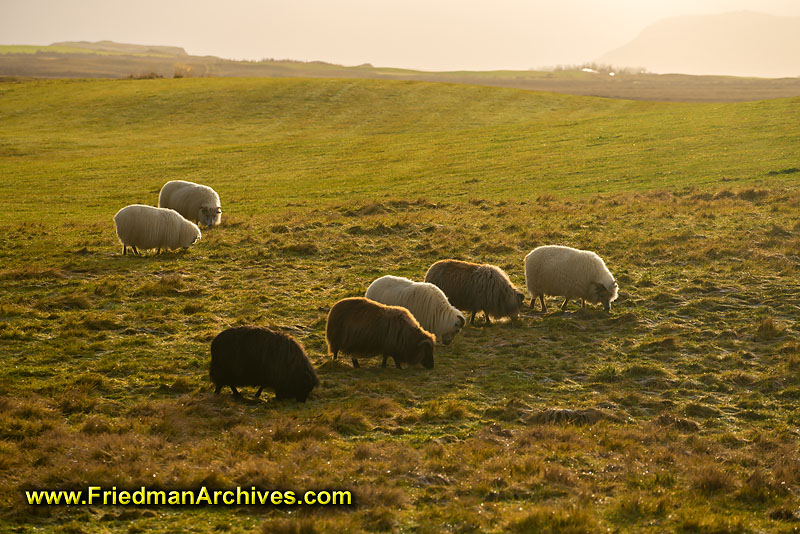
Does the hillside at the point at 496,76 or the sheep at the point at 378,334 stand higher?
the hillside at the point at 496,76

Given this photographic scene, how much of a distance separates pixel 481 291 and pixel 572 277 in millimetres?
2044

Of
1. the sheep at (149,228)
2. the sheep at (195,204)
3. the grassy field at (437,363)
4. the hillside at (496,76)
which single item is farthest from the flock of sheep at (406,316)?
the hillside at (496,76)

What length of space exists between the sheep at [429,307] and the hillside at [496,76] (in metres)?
53.0

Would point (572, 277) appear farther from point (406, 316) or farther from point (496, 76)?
point (496, 76)

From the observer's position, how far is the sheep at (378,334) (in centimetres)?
1127

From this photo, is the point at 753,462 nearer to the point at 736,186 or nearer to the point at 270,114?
the point at 736,186

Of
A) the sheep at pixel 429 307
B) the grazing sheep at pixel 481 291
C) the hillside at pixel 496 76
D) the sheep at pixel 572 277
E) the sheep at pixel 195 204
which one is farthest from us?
the hillside at pixel 496 76

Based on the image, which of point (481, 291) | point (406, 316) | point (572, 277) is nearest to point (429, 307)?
point (406, 316)

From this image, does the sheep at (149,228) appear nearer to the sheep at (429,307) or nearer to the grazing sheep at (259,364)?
the sheep at (429,307)

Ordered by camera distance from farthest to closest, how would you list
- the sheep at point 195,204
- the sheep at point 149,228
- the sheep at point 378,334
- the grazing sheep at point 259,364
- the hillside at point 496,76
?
the hillside at point 496,76
the sheep at point 195,204
the sheep at point 149,228
the sheep at point 378,334
the grazing sheep at point 259,364

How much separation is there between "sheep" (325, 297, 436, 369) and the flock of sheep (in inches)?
0.6

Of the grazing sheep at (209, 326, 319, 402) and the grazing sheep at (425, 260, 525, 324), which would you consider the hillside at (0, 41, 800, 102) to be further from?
the grazing sheep at (209, 326, 319, 402)

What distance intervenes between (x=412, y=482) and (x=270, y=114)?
170 feet

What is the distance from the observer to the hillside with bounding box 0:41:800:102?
66062mm
